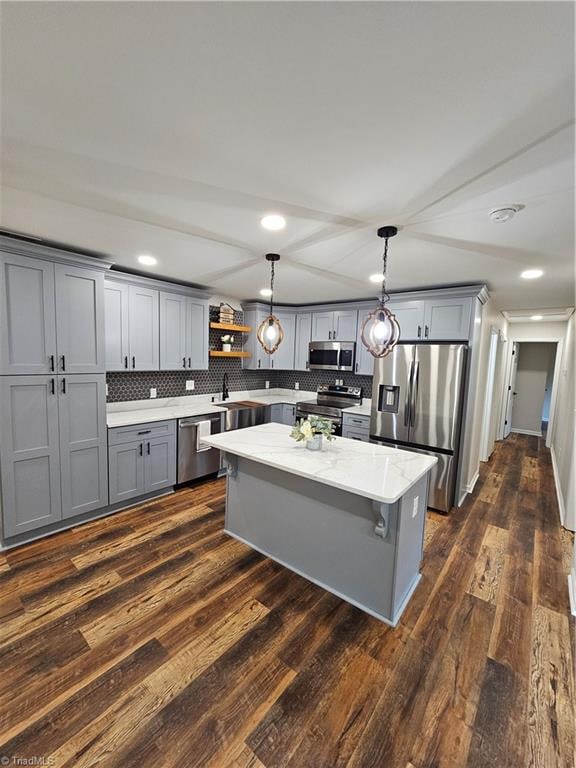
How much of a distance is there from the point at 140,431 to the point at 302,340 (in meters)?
2.81

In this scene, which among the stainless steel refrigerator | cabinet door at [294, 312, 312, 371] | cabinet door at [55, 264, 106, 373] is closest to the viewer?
cabinet door at [55, 264, 106, 373]

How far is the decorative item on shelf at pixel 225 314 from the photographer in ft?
14.8

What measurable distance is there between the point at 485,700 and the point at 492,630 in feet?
1.68

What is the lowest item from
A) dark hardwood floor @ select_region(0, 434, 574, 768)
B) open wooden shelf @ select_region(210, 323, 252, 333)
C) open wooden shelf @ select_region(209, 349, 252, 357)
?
dark hardwood floor @ select_region(0, 434, 574, 768)

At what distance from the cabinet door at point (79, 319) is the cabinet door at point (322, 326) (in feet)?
9.74

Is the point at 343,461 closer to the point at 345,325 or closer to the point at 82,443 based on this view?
the point at 82,443

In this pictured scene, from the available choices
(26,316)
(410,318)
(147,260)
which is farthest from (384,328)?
(26,316)

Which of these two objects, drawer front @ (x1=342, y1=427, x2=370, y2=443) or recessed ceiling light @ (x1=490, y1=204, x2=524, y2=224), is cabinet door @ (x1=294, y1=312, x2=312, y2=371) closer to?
drawer front @ (x1=342, y1=427, x2=370, y2=443)

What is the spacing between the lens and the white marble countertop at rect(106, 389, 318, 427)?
3.39 m

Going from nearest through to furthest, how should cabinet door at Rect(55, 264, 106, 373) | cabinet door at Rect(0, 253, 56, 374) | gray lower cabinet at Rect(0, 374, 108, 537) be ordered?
cabinet door at Rect(0, 253, 56, 374)
gray lower cabinet at Rect(0, 374, 108, 537)
cabinet door at Rect(55, 264, 106, 373)

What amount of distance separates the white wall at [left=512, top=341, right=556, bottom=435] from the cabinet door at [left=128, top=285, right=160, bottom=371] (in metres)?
8.33

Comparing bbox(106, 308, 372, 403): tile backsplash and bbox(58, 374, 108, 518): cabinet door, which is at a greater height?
bbox(106, 308, 372, 403): tile backsplash

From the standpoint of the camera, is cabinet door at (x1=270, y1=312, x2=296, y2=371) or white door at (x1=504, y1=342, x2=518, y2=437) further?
white door at (x1=504, y1=342, x2=518, y2=437)

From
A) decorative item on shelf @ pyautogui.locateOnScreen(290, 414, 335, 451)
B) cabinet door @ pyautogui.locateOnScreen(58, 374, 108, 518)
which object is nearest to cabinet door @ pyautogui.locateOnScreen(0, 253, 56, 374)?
cabinet door @ pyautogui.locateOnScreen(58, 374, 108, 518)
